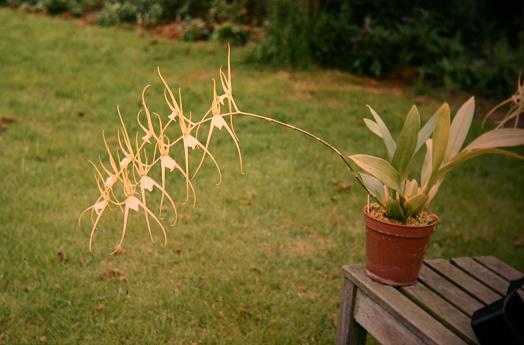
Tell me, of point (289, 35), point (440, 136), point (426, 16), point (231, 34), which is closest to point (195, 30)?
point (231, 34)

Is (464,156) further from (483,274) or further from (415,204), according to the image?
(483,274)

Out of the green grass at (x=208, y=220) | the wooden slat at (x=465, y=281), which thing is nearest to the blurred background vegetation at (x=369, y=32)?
the green grass at (x=208, y=220)

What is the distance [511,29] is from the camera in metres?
9.49

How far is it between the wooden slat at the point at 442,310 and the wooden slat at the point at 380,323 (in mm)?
128

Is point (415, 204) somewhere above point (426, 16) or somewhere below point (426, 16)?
below

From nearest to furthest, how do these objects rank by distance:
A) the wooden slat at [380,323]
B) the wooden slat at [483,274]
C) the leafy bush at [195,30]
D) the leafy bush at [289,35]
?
1. the wooden slat at [380,323]
2. the wooden slat at [483,274]
3. the leafy bush at [289,35]
4. the leafy bush at [195,30]

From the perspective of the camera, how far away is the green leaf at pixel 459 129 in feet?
6.79

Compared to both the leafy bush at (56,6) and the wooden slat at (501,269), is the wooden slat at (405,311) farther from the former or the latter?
the leafy bush at (56,6)

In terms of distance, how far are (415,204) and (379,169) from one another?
218mm

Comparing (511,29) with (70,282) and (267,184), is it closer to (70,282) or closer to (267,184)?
(267,184)

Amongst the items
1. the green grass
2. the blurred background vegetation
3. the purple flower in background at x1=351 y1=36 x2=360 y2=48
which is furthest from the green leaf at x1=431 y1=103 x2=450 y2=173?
the purple flower in background at x1=351 y1=36 x2=360 y2=48

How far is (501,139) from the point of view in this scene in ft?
6.08

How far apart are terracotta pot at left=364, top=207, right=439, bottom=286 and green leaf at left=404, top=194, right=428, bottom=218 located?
7cm

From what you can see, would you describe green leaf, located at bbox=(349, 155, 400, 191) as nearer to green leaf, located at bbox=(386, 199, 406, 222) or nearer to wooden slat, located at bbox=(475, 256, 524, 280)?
green leaf, located at bbox=(386, 199, 406, 222)
